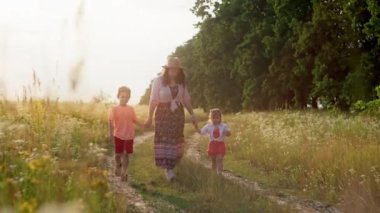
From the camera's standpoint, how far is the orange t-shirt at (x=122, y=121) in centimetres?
1145

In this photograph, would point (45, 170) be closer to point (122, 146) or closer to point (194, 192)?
point (194, 192)

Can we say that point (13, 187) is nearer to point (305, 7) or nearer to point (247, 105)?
point (305, 7)

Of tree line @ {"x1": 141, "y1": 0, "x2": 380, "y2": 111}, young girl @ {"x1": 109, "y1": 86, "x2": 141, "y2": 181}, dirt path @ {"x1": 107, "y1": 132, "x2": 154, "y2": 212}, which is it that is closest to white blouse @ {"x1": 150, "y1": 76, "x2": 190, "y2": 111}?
young girl @ {"x1": 109, "y1": 86, "x2": 141, "y2": 181}

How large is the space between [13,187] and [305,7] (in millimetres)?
35685

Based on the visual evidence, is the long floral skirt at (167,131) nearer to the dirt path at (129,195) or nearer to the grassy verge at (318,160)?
the dirt path at (129,195)

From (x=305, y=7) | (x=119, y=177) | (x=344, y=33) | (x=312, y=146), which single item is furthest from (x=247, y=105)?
(x=119, y=177)

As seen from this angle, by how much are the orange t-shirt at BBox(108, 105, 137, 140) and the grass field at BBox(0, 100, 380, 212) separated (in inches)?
24.4

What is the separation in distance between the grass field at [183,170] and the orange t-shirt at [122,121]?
619mm

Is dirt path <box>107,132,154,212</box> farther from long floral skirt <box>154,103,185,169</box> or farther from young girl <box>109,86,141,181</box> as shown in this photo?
long floral skirt <box>154,103,185,169</box>

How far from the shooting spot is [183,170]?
39.4ft

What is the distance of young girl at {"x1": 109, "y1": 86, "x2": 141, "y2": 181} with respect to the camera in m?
11.5

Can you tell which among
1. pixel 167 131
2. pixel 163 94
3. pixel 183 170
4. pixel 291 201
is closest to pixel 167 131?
pixel 167 131

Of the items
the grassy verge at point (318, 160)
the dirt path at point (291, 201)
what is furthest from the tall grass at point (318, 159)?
the dirt path at point (291, 201)

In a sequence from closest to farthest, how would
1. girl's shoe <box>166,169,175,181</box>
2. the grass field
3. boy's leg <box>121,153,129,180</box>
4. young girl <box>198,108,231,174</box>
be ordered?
the grass field < boy's leg <box>121,153,129,180</box> < girl's shoe <box>166,169,175,181</box> < young girl <box>198,108,231,174</box>
